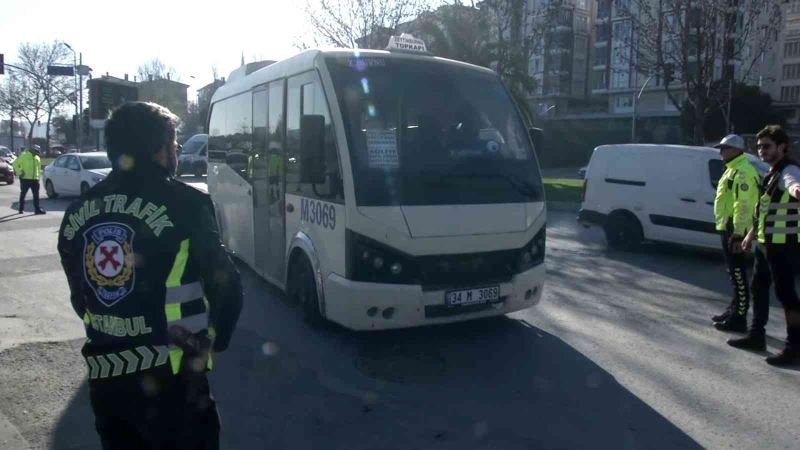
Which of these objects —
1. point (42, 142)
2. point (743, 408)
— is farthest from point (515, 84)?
point (42, 142)

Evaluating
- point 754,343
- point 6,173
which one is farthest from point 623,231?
point 6,173

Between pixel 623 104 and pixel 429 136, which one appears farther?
pixel 623 104

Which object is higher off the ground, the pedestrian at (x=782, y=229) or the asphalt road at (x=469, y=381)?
the pedestrian at (x=782, y=229)

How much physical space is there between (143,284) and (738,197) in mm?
5781

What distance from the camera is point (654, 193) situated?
457 inches

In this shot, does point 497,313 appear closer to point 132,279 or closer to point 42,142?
point 132,279

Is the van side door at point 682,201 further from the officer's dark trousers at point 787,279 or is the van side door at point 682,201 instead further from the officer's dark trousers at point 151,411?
the officer's dark trousers at point 151,411

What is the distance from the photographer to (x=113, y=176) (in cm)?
248

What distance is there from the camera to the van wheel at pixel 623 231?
1205 centimetres

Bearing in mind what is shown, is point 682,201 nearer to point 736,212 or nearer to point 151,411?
point 736,212

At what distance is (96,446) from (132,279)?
2.51m

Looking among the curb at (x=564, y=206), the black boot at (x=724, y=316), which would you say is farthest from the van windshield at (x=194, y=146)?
the black boot at (x=724, y=316)

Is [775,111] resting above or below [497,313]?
above

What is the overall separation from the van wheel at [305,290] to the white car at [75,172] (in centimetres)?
1572
